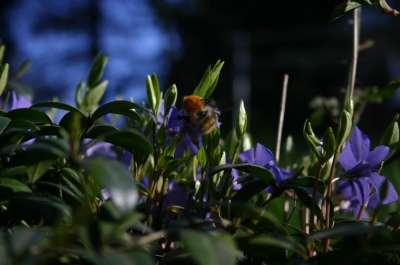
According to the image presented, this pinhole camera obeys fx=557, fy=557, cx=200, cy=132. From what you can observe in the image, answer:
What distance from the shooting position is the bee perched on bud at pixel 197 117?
0.66m

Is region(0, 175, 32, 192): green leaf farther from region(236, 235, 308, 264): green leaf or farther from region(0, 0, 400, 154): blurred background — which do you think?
region(0, 0, 400, 154): blurred background

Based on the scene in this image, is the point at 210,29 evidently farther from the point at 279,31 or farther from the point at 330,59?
the point at 330,59

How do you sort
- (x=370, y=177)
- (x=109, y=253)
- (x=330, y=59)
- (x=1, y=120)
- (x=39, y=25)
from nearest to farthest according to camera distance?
(x=109, y=253), (x=1, y=120), (x=370, y=177), (x=330, y=59), (x=39, y=25)

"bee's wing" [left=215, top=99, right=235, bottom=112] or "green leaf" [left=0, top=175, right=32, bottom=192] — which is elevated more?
"bee's wing" [left=215, top=99, right=235, bottom=112]

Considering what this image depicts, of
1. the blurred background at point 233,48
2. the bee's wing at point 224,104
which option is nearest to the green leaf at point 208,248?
the bee's wing at point 224,104

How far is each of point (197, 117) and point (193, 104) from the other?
0.04 meters

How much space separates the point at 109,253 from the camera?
1.13ft

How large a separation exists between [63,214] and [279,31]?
22.4 feet

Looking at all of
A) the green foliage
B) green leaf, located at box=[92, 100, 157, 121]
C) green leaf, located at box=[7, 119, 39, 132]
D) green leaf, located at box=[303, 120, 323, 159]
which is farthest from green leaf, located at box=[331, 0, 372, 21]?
green leaf, located at box=[7, 119, 39, 132]

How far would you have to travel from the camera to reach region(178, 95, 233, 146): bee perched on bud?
26.0 inches

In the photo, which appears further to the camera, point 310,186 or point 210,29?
point 210,29

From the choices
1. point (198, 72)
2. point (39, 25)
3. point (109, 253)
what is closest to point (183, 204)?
point (109, 253)

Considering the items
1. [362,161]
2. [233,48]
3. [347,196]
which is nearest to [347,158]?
[362,161]

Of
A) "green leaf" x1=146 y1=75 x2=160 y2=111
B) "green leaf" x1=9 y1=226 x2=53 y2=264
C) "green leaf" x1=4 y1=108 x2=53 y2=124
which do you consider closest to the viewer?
"green leaf" x1=9 y1=226 x2=53 y2=264
